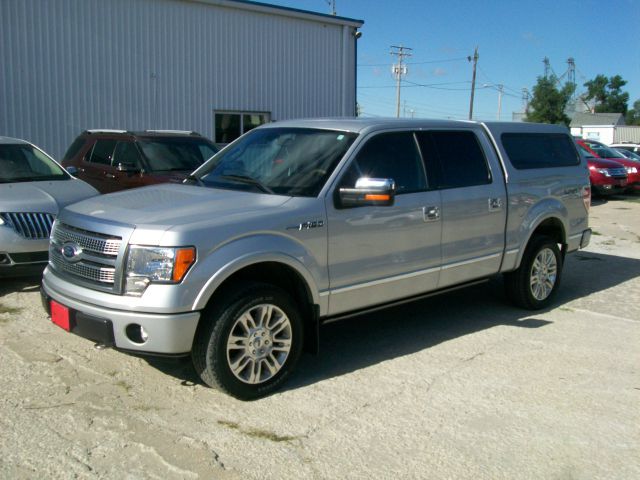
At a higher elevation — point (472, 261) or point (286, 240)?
point (286, 240)

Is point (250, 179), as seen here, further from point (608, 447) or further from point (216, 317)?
point (608, 447)

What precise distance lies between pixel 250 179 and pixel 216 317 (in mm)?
1323

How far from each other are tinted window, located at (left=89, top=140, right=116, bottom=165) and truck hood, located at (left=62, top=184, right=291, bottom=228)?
5037 millimetres

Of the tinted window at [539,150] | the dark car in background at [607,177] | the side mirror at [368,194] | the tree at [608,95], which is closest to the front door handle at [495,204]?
the tinted window at [539,150]

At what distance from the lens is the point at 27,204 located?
667 centimetres

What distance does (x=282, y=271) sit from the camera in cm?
456

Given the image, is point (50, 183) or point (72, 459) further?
point (50, 183)

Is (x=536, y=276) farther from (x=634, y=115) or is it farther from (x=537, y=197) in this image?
(x=634, y=115)

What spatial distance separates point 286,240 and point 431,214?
1498mm

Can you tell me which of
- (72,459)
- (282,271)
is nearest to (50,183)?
(282,271)

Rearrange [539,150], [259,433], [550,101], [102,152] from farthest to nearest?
[550,101] < [102,152] < [539,150] < [259,433]

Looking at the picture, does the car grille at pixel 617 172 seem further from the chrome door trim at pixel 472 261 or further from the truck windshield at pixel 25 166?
the truck windshield at pixel 25 166

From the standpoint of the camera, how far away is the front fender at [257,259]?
3990 mm

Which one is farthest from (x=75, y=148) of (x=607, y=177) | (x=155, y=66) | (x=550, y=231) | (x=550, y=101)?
(x=550, y=101)
